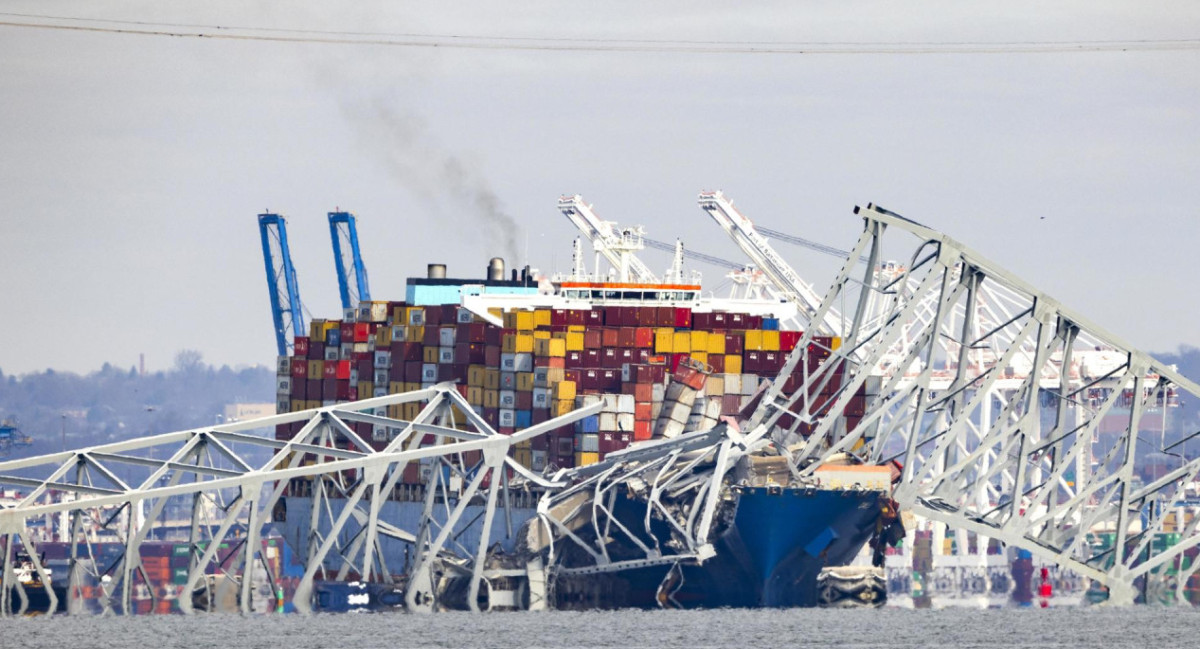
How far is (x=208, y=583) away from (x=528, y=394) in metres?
20.5

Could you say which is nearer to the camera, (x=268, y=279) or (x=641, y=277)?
(x=641, y=277)

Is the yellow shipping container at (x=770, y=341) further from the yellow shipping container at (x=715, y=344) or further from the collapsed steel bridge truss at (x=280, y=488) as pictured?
the collapsed steel bridge truss at (x=280, y=488)

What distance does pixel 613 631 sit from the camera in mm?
68000

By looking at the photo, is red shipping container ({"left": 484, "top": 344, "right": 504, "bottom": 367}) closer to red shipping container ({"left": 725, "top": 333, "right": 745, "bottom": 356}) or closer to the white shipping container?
the white shipping container

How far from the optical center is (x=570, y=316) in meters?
95.3

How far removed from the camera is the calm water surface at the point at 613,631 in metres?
65.2

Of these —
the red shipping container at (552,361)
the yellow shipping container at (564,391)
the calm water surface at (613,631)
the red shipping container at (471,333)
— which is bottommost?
the calm water surface at (613,631)

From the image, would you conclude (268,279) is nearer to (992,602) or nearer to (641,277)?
(641,277)

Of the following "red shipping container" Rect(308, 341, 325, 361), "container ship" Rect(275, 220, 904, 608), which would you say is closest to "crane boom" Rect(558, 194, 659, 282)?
"container ship" Rect(275, 220, 904, 608)

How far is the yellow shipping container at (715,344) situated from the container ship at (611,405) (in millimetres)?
87

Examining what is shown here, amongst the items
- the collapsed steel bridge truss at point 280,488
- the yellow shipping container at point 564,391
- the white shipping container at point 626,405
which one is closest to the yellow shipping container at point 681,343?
the white shipping container at point 626,405

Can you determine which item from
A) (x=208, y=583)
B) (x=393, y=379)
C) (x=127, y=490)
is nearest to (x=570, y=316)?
(x=393, y=379)

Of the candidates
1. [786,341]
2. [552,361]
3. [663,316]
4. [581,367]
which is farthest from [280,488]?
[786,341]

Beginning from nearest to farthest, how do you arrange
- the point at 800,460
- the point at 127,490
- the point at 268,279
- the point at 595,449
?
the point at 127,490 → the point at 800,460 → the point at 595,449 → the point at 268,279
